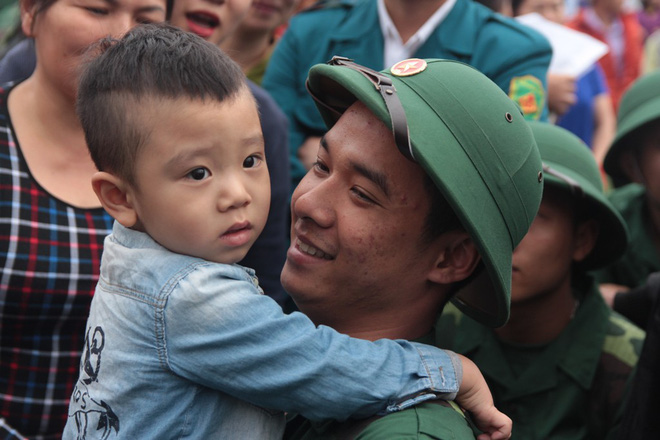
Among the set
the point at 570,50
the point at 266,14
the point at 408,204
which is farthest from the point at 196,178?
the point at 570,50

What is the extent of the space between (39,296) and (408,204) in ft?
3.90

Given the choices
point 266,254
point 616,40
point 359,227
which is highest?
point 359,227

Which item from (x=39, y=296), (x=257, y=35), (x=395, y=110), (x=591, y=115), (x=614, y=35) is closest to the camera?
(x=395, y=110)

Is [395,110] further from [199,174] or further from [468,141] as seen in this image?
[199,174]

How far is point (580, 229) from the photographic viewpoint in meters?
3.28

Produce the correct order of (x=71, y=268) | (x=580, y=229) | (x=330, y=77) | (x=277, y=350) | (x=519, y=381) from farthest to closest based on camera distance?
(x=580, y=229) < (x=519, y=381) < (x=71, y=268) < (x=330, y=77) < (x=277, y=350)

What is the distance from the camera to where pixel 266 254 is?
2.99 metres

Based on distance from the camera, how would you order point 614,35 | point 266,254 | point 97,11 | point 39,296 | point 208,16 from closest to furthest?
point 39,296, point 97,11, point 266,254, point 208,16, point 614,35

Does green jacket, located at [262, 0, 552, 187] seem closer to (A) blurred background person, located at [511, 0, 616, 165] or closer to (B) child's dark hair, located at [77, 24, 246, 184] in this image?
(B) child's dark hair, located at [77, 24, 246, 184]

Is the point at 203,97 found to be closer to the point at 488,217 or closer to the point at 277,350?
the point at 277,350

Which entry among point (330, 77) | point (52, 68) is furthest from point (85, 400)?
point (52, 68)

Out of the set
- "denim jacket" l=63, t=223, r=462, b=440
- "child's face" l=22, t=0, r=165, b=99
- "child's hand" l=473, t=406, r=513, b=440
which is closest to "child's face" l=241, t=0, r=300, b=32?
"child's face" l=22, t=0, r=165, b=99

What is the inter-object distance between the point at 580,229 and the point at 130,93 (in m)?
2.12

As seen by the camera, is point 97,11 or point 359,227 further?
point 97,11
